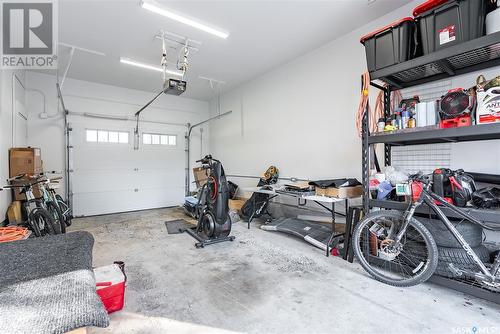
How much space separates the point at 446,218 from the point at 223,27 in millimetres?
3540

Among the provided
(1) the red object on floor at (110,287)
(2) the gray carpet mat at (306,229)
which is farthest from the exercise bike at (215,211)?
(1) the red object on floor at (110,287)

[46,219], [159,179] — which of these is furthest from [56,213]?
[159,179]

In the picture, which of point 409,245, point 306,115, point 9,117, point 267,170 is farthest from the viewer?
point 267,170

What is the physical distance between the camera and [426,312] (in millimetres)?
1806

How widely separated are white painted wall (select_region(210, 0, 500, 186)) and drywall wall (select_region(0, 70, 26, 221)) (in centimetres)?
432

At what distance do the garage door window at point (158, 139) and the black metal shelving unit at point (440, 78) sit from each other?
5505 mm

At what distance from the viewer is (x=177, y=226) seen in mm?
4418

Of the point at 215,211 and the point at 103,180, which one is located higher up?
the point at 103,180

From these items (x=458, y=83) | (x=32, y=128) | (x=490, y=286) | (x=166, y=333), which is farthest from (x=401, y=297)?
(x=32, y=128)

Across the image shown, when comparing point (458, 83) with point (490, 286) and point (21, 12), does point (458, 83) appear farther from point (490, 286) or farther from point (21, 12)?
point (21, 12)

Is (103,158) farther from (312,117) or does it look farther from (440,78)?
(440,78)

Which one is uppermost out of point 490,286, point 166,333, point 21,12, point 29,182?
point 21,12

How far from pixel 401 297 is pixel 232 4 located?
364 cm

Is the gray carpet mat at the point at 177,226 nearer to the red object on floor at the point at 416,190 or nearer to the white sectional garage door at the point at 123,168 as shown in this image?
the white sectional garage door at the point at 123,168
